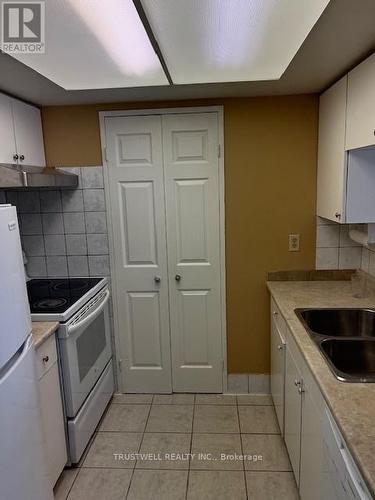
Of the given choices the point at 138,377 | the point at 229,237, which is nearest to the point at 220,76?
the point at 229,237

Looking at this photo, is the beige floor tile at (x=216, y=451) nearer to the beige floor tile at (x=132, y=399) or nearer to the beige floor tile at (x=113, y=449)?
the beige floor tile at (x=113, y=449)

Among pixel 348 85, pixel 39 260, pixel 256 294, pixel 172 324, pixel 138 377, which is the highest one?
pixel 348 85

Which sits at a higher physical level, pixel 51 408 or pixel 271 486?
pixel 51 408

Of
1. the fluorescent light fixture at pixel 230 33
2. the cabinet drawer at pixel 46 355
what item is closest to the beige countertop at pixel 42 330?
the cabinet drawer at pixel 46 355

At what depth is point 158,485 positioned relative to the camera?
193cm

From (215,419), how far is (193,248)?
1209mm

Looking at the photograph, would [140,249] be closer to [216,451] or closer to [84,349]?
[84,349]

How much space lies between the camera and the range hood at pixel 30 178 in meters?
1.60

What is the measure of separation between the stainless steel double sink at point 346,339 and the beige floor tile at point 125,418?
1.37 metres

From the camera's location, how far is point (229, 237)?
256 cm

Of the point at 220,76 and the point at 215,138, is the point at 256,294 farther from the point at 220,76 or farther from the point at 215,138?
the point at 220,76

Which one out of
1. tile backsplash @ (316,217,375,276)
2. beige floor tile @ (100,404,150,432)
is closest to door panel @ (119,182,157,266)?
beige floor tile @ (100,404,150,432)

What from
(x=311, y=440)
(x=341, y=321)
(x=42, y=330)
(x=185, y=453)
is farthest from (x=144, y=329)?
→ (x=311, y=440)

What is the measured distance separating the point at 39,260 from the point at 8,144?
0.95m
